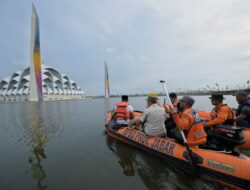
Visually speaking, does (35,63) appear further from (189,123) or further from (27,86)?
(189,123)

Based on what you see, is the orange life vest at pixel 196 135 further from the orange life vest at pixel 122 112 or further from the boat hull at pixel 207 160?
the orange life vest at pixel 122 112

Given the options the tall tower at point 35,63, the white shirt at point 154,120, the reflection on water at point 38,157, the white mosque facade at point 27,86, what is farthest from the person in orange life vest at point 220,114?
the white mosque facade at point 27,86

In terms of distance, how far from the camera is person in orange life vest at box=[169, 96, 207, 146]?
4312mm

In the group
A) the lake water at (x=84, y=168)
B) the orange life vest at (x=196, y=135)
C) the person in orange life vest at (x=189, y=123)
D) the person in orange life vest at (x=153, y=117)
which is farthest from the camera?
the person in orange life vest at (x=153, y=117)

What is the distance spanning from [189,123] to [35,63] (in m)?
51.5

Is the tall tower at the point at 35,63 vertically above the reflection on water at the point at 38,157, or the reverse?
the tall tower at the point at 35,63

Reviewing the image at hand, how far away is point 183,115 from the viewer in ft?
14.2

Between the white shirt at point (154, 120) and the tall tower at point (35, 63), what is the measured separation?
47.7m

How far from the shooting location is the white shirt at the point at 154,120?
17.7 ft

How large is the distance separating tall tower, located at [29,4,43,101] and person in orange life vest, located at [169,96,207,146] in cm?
4906

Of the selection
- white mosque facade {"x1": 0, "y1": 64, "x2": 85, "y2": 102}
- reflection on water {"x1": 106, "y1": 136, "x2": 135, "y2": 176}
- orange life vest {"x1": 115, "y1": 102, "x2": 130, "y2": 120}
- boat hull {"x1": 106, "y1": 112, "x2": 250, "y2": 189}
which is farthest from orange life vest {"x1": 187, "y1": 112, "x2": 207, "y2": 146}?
white mosque facade {"x1": 0, "y1": 64, "x2": 85, "y2": 102}

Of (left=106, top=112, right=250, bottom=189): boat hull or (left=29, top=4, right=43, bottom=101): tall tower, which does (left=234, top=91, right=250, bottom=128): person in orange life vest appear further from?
(left=29, top=4, right=43, bottom=101): tall tower

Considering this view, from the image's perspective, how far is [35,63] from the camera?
4878cm

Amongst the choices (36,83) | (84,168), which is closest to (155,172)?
(84,168)
